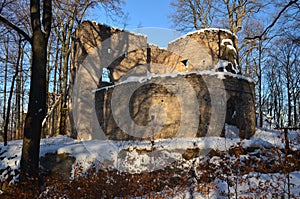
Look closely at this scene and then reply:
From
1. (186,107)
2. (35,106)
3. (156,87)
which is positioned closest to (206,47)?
(156,87)

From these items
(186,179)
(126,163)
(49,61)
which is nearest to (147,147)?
(126,163)

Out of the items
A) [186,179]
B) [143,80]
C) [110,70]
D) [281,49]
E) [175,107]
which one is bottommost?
[186,179]

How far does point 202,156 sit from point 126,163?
2465 mm

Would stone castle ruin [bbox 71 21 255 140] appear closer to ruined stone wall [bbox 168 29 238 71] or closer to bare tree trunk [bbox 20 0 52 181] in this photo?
ruined stone wall [bbox 168 29 238 71]

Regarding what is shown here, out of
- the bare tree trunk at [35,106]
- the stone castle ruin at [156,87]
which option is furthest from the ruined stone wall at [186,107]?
the bare tree trunk at [35,106]

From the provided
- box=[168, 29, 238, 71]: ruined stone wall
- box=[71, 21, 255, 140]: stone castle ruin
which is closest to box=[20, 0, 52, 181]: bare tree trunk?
box=[71, 21, 255, 140]: stone castle ruin

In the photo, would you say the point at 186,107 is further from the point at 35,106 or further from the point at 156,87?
the point at 35,106

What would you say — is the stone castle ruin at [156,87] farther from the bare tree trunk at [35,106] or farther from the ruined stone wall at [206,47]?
the bare tree trunk at [35,106]

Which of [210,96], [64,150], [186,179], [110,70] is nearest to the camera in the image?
[186,179]

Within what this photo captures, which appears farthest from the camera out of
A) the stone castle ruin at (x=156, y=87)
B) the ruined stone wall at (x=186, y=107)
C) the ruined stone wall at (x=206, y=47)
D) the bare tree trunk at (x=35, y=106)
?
the ruined stone wall at (x=206, y=47)

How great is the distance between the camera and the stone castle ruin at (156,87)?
1043 centimetres

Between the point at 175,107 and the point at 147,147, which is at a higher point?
the point at 175,107

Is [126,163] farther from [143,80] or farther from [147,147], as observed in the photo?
[143,80]

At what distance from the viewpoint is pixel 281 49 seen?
20.8 metres
